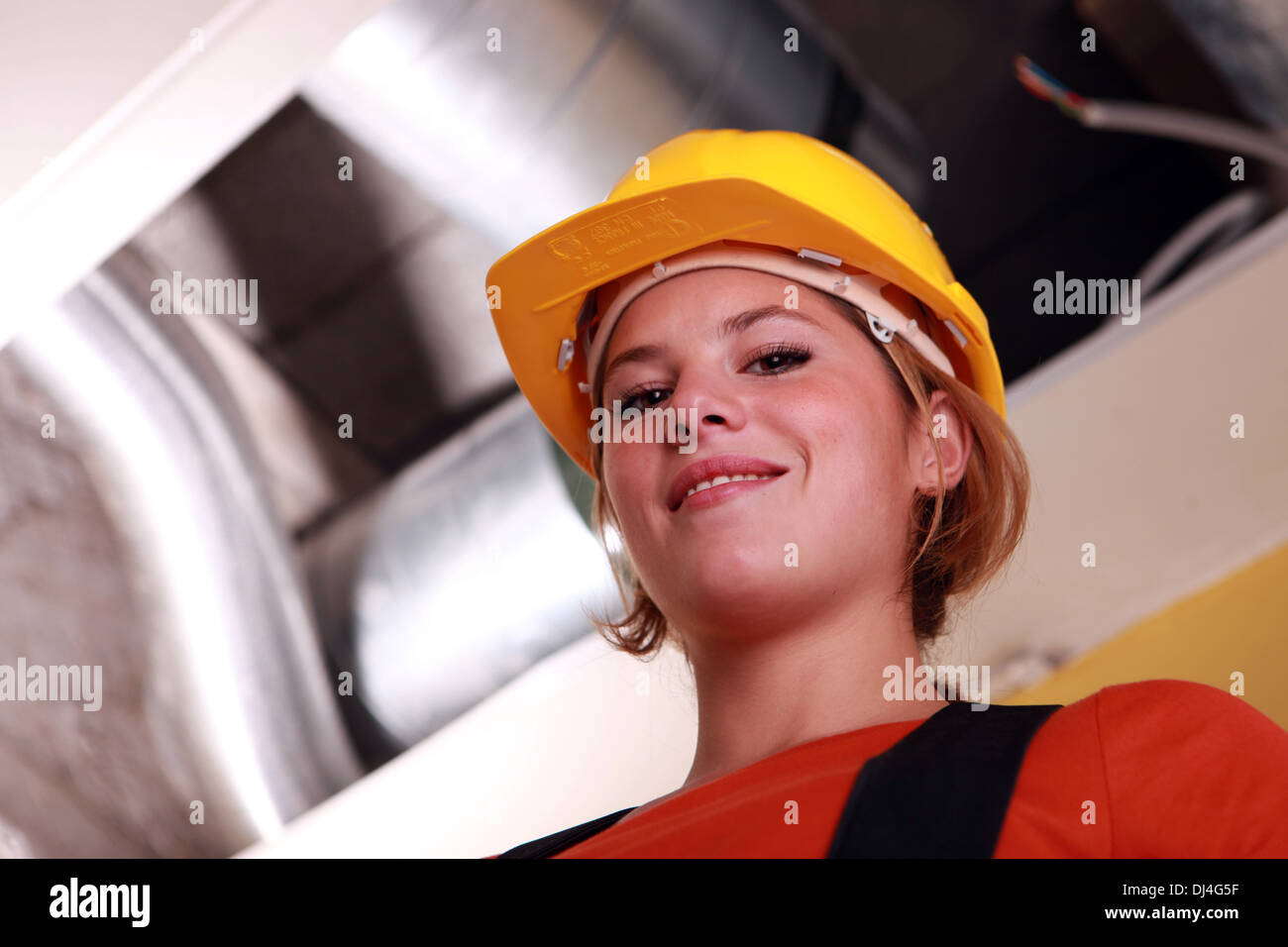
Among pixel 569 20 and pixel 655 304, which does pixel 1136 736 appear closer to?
pixel 655 304

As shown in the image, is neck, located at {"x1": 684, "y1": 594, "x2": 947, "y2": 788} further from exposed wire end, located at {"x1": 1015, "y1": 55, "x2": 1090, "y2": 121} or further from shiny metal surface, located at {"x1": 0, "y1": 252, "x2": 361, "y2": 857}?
exposed wire end, located at {"x1": 1015, "y1": 55, "x2": 1090, "y2": 121}

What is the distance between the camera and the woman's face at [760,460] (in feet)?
3.02

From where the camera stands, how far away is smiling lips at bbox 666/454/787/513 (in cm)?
93

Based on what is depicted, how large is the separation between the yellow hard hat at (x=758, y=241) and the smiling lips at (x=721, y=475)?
196mm

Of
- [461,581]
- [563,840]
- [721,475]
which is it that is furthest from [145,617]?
[721,475]

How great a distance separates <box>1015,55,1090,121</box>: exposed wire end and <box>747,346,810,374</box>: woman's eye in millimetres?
1114

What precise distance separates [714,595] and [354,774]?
89 centimetres

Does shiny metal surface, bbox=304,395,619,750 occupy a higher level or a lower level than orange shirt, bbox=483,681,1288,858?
higher

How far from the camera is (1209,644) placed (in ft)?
4.60

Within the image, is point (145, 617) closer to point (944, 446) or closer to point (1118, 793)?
point (944, 446)

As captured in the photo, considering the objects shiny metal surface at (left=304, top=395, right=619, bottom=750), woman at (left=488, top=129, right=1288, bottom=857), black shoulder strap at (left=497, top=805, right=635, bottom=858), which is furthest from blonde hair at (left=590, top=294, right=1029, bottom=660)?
shiny metal surface at (left=304, top=395, right=619, bottom=750)

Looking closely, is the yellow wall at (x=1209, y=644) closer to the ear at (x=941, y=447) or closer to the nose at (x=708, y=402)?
the ear at (x=941, y=447)

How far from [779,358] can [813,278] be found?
86 millimetres
